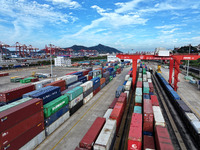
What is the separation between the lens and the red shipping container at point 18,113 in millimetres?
11109

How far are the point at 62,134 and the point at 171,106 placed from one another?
22709 mm

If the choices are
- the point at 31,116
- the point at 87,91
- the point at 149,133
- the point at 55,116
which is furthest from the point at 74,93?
the point at 149,133

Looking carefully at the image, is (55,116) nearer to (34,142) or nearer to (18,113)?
(34,142)

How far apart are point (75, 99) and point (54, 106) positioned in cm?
610

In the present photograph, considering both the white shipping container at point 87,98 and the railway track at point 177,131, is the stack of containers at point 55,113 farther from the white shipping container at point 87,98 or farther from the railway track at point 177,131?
the railway track at point 177,131

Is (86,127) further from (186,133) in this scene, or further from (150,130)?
(186,133)

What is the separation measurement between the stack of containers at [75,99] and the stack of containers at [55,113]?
1060 millimetres

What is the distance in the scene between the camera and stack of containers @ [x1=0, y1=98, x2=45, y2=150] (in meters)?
11.3

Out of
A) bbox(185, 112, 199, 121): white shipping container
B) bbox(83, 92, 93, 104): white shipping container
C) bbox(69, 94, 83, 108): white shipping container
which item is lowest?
bbox(83, 92, 93, 104): white shipping container

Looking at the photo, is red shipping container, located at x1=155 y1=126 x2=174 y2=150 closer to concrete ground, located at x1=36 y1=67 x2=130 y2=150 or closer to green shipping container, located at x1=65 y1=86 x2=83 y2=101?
concrete ground, located at x1=36 y1=67 x2=130 y2=150

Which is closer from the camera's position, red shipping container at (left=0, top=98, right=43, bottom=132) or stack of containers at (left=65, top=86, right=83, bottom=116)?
red shipping container at (left=0, top=98, right=43, bottom=132)

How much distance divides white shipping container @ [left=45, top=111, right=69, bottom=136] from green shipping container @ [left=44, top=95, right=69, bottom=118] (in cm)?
186

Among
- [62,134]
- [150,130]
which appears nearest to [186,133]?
[150,130]

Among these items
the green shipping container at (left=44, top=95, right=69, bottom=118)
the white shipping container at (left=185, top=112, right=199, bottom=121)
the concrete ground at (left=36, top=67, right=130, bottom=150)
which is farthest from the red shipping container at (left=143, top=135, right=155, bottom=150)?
the green shipping container at (left=44, top=95, right=69, bottom=118)
